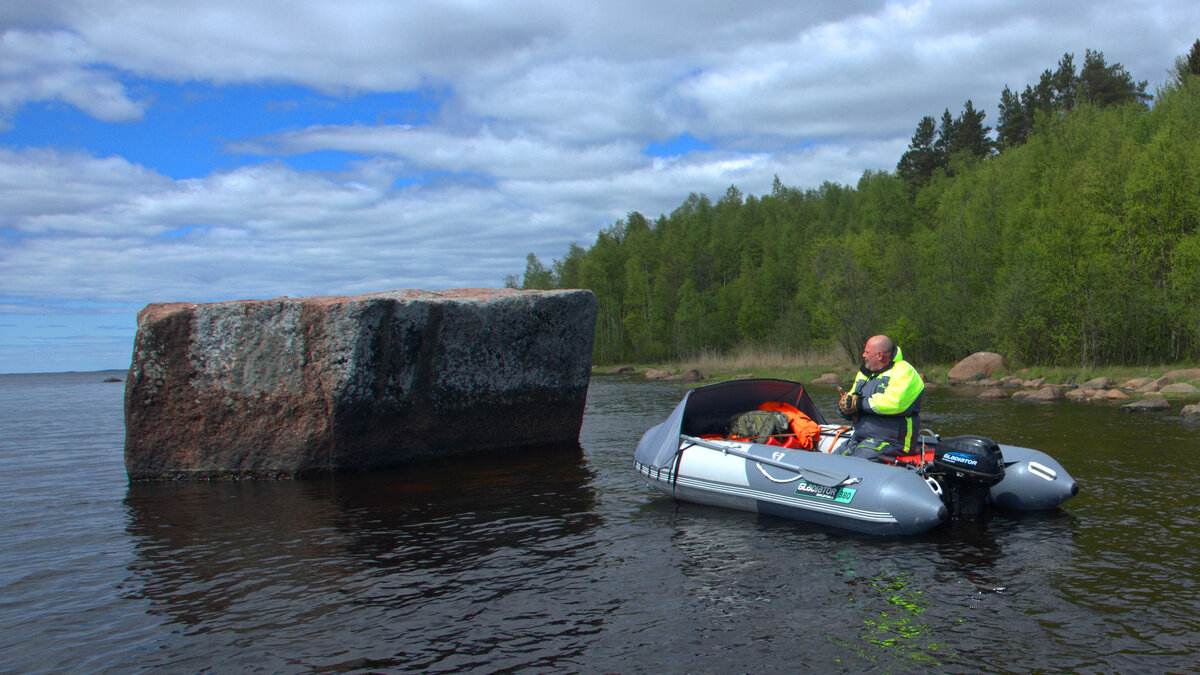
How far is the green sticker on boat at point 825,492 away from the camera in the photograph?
769cm

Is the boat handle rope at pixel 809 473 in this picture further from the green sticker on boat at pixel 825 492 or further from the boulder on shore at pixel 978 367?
the boulder on shore at pixel 978 367

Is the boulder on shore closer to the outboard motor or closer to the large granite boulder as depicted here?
the outboard motor

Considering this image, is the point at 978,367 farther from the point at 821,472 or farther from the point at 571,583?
the point at 571,583

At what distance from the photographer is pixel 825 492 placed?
7.88m

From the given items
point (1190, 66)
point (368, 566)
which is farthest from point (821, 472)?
point (1190, 66)

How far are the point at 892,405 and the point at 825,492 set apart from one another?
124 cm

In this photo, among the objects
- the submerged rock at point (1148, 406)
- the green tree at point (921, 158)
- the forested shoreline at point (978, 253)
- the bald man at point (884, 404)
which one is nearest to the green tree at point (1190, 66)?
Answer: the forested shoreline at point (978, 253)

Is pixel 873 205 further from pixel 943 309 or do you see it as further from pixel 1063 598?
pixel 1063 598

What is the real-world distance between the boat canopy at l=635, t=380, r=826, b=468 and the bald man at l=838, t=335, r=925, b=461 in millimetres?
1895

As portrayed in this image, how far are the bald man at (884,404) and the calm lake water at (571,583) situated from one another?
3.37 ft

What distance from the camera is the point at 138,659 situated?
548 cm

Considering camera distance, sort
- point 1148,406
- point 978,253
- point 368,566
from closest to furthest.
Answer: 1. point 368,566
2. point 1148,406
3. point 978,253

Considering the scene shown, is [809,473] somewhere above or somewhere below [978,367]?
below

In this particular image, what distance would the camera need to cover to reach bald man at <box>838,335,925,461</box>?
324 inches
